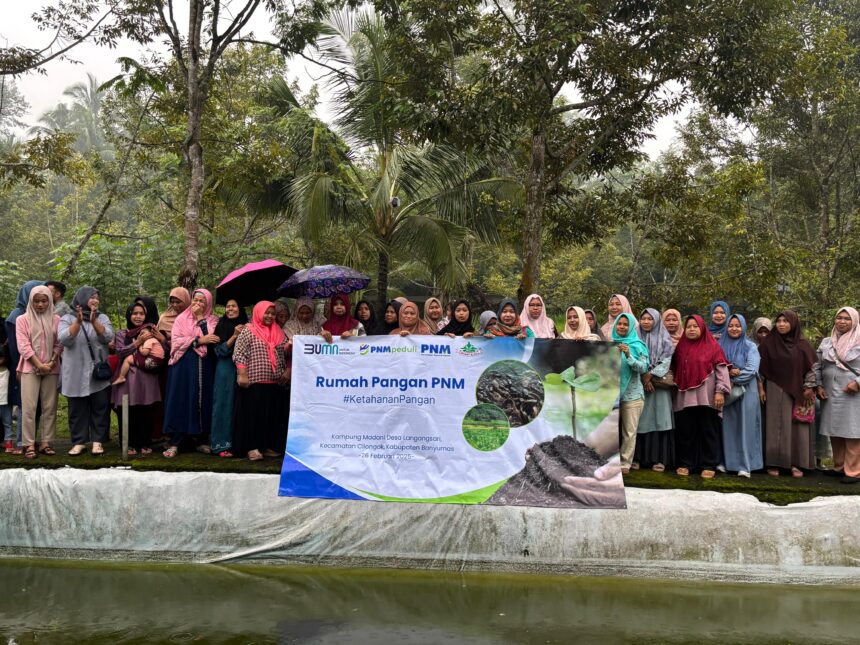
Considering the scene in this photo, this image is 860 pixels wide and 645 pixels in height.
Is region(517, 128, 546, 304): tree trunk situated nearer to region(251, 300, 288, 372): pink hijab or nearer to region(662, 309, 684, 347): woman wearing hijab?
region(662, 309, 684, 347): woman wearing hijab

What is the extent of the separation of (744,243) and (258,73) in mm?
9995

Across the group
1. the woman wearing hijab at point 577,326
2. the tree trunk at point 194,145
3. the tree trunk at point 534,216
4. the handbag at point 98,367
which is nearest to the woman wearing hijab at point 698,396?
the woman wearing hijab at point 577,326

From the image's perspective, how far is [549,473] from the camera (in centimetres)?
510

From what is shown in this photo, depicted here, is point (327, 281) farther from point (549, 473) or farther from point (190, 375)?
point (549, 473)

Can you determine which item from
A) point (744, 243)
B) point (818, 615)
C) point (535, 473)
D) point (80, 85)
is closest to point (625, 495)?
point (535, 473)

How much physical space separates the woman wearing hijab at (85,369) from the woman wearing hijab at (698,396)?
4961 millimetres

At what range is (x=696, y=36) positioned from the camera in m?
7.77

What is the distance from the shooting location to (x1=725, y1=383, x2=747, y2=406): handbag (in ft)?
19.0

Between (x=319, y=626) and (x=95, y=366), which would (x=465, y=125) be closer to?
(x=95, y=366)

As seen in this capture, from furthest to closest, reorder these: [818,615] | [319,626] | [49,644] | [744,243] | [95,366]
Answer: [744,243] → [95,366] → [818,615] → [319,626] → [49,644]

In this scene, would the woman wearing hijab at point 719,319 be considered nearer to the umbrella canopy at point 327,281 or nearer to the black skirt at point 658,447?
the black skirt at point 658,447

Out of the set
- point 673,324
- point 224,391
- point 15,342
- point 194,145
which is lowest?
point 224,391

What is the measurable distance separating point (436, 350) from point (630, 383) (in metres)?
1.65

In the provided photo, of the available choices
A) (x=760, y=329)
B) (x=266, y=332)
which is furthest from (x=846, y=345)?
(x=266, y=332)
